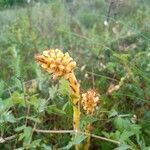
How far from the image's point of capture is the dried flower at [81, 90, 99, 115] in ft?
5.11

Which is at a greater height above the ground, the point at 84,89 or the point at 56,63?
the point at 56,63

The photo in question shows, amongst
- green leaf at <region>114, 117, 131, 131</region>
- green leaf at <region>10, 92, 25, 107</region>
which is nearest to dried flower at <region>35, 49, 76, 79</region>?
green leaf at <region>10, 92, 25, 107</region>

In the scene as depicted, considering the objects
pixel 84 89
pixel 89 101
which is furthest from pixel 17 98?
pixel 84 89

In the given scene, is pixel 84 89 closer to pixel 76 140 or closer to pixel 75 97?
pixel 75 97

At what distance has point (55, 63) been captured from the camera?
1433 mm

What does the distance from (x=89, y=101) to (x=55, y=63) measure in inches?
8.0

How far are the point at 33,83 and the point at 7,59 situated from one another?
38.4 inches

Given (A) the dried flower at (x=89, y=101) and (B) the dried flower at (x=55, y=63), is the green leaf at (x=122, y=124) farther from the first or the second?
(B) the dried flower at (x=55, y=63)

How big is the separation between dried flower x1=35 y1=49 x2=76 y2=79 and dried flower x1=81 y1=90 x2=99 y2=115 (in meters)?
0.13

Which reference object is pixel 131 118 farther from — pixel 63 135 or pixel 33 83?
pixel 33 83

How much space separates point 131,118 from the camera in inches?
67.3

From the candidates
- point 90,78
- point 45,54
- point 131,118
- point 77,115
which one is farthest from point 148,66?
point 45,54

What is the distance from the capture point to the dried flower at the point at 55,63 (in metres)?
1.42

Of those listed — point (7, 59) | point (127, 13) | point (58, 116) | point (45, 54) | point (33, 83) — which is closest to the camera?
point (45, 54)
